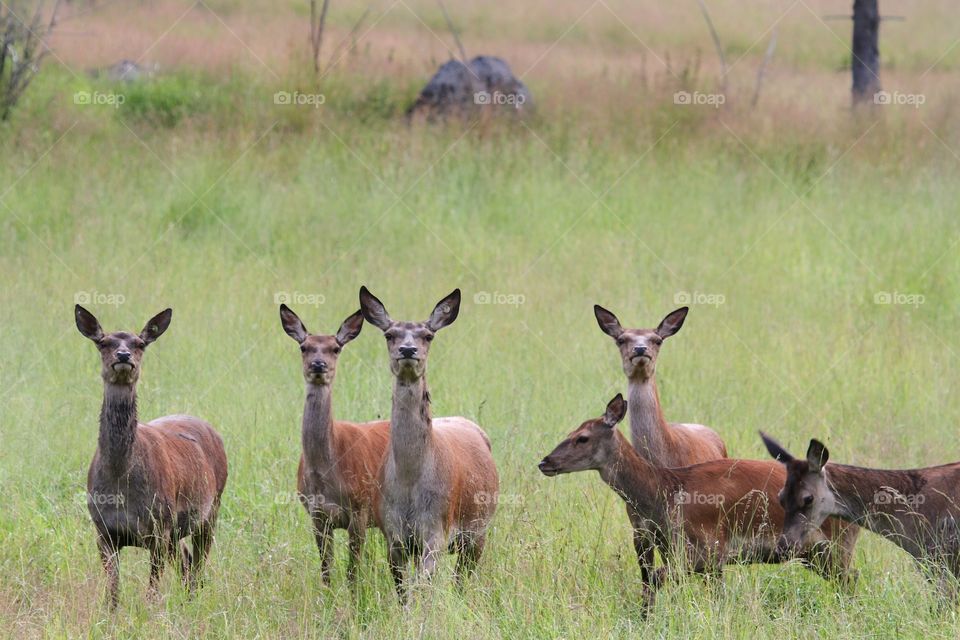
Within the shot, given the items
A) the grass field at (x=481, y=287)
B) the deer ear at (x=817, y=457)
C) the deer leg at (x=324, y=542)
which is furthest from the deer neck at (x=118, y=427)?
the deer ear at (x=817, y=457)

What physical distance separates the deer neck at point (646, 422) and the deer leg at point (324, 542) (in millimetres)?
2019

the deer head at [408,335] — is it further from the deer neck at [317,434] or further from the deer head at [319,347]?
the deer neck at [317,434]

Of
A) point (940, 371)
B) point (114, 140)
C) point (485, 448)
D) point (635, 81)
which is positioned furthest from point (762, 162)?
point (485, 448)

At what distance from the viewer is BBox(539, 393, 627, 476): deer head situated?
8258 millimetres

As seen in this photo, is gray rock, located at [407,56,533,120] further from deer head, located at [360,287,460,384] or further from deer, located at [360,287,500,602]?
deer, located at [360,287,500,602]

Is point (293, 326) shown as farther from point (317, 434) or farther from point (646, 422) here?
point (646, 422)

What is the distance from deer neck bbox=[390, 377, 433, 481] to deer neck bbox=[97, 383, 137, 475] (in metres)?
1.45

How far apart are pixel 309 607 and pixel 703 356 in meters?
5.57

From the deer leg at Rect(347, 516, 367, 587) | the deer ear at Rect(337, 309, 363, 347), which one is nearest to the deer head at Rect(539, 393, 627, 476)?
the deer leg at Rect(347, 516, 367, 587)

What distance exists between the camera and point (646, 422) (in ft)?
30.1

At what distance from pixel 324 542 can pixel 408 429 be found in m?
0.95

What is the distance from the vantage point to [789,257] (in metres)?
15.6

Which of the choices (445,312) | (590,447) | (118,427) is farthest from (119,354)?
(590,447)

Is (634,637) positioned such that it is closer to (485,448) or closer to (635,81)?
(485,448)
